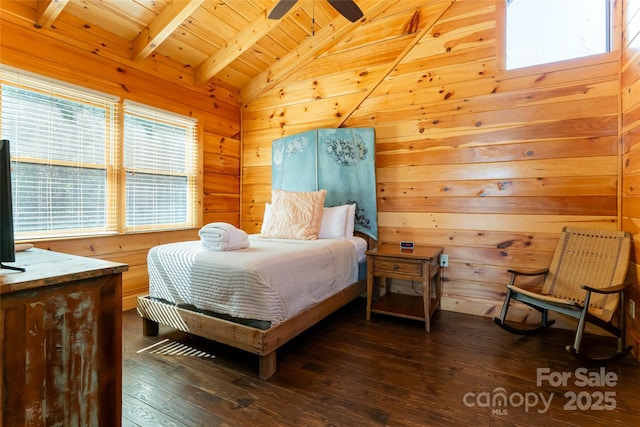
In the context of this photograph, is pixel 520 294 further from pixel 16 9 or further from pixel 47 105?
pixel 16 9

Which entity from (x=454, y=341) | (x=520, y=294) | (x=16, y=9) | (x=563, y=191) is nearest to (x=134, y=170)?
(x=16, y=9)

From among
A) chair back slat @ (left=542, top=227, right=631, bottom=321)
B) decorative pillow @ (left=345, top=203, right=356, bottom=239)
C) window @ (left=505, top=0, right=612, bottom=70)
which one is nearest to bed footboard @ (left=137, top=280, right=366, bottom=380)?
decorative pillow @ (left=345, top=203, right=356, bottom=239)

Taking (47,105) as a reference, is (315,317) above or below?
below

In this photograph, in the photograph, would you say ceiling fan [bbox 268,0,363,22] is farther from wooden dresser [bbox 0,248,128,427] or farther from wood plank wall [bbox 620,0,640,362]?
wooden dresser [bbox 0,248,128,427]

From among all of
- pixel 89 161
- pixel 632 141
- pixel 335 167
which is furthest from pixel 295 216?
pixel 632 141

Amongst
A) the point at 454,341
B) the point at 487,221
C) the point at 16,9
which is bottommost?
the point at 454,341

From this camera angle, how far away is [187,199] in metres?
3.70

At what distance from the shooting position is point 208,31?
325 centimetres

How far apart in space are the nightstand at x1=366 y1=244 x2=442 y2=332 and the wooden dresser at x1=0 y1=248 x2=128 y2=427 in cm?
198

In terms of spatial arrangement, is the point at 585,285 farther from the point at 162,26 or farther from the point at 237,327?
the point at 162,26

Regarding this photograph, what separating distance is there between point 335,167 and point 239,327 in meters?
2.14

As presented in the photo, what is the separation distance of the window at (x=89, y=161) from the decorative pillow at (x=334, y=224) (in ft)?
5.68

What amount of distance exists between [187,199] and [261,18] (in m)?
2.17

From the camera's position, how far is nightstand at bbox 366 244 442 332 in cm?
248
